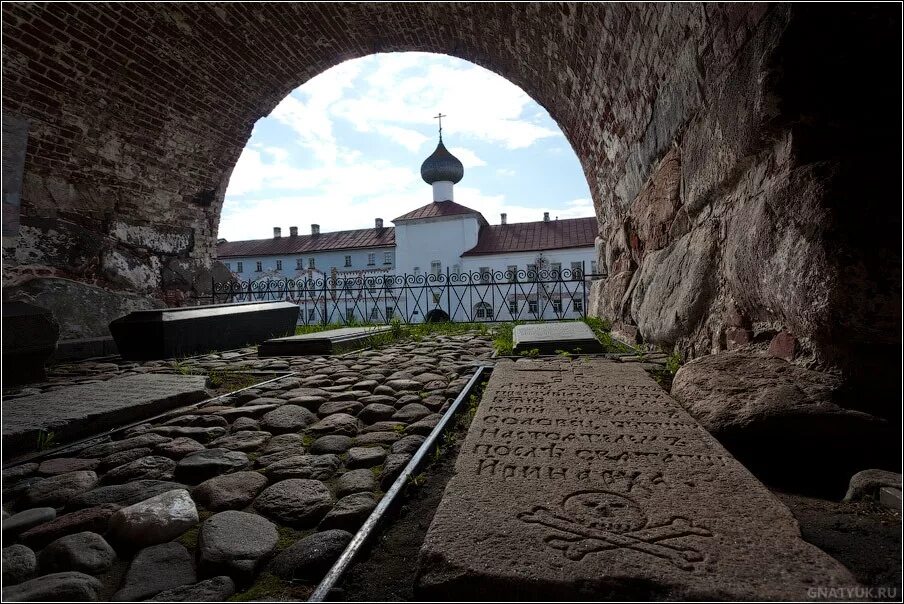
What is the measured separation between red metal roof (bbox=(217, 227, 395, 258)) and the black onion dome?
7.11m

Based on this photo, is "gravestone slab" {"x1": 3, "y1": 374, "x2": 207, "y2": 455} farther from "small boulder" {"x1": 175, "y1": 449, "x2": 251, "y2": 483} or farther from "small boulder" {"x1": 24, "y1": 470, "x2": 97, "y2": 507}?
"small boulder" {"x1": 175, "y1": 449, "x2": 251, "y2": 483}

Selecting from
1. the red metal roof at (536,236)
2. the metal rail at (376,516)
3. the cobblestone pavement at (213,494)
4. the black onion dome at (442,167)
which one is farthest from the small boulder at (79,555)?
the black onion dome at (442,167)

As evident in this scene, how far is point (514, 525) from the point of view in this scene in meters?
1.16

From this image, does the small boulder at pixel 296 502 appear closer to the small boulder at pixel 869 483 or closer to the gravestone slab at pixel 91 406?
the gravestone slab at pixel 91 406

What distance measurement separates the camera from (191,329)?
212 inches

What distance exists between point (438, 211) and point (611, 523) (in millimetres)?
33137

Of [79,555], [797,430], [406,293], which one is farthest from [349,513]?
[406,293]

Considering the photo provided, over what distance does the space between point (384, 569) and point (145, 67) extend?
659cm

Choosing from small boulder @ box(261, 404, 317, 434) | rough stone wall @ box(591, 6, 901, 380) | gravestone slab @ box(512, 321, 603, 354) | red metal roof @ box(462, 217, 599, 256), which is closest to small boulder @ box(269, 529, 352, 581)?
small boulder @ box(261, 404, 317, 434)

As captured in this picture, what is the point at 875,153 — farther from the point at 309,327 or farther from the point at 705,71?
the point at 309,327

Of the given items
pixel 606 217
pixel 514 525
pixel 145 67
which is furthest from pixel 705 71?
pixel 145 67

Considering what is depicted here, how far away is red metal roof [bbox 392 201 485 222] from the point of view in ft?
108

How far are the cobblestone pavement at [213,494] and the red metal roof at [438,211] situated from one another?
30642 millimetres

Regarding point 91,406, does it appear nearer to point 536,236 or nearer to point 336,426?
point 336,426
